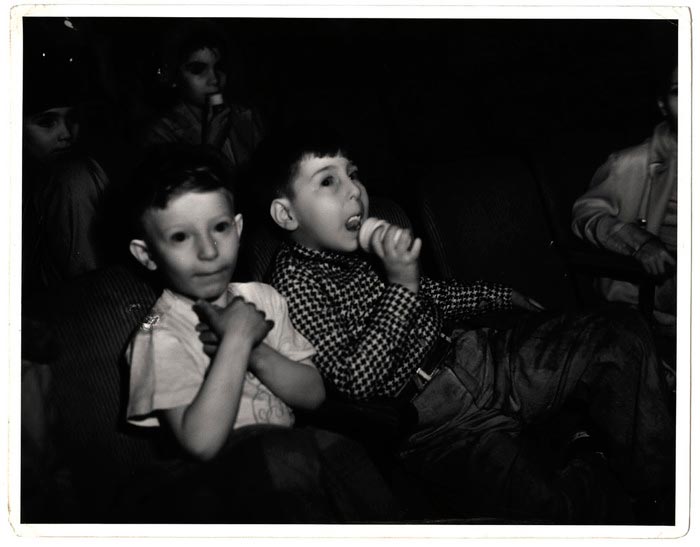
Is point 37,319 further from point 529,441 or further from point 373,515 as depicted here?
point 529,441

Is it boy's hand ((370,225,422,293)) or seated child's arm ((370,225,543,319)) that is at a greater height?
boy's hand ((370,225,422,293))

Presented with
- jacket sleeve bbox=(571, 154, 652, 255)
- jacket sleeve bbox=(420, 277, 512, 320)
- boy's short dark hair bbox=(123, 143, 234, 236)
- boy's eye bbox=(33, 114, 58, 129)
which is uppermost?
boy's eye bbox=(33, 114, 58, 129)

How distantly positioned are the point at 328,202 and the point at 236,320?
0.24 m

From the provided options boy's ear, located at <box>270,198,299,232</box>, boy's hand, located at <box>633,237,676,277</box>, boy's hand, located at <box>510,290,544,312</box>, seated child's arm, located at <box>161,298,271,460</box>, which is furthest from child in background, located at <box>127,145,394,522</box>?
boy's hand, located at <box>633,237,676,277</box>

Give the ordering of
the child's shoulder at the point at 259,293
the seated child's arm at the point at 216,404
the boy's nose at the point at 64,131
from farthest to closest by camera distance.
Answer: the boy's nose at the point at 64,131 → the child's shoulder at the point at 259,293 → the seated child's arm at the point at 216,404

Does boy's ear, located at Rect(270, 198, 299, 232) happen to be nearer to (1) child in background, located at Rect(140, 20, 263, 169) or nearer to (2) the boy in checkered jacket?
(2) the boy in checkered jacket

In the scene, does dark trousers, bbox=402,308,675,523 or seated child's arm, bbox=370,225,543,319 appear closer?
dark trousers, bbox=402,308,675,523

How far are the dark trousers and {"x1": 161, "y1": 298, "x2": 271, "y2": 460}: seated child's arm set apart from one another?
0.30 meters

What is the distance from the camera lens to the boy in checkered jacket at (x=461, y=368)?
118 centimetres

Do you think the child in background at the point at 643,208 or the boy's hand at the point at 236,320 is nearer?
the boy's hand at the point at 236,320

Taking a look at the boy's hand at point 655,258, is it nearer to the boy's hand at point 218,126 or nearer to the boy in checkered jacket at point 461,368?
the boy in checkered jacket at point 461,368

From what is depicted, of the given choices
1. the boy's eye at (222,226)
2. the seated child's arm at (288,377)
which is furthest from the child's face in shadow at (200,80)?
the seated child's arm at (288,377)

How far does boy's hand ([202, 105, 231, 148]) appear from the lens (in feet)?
4.56
